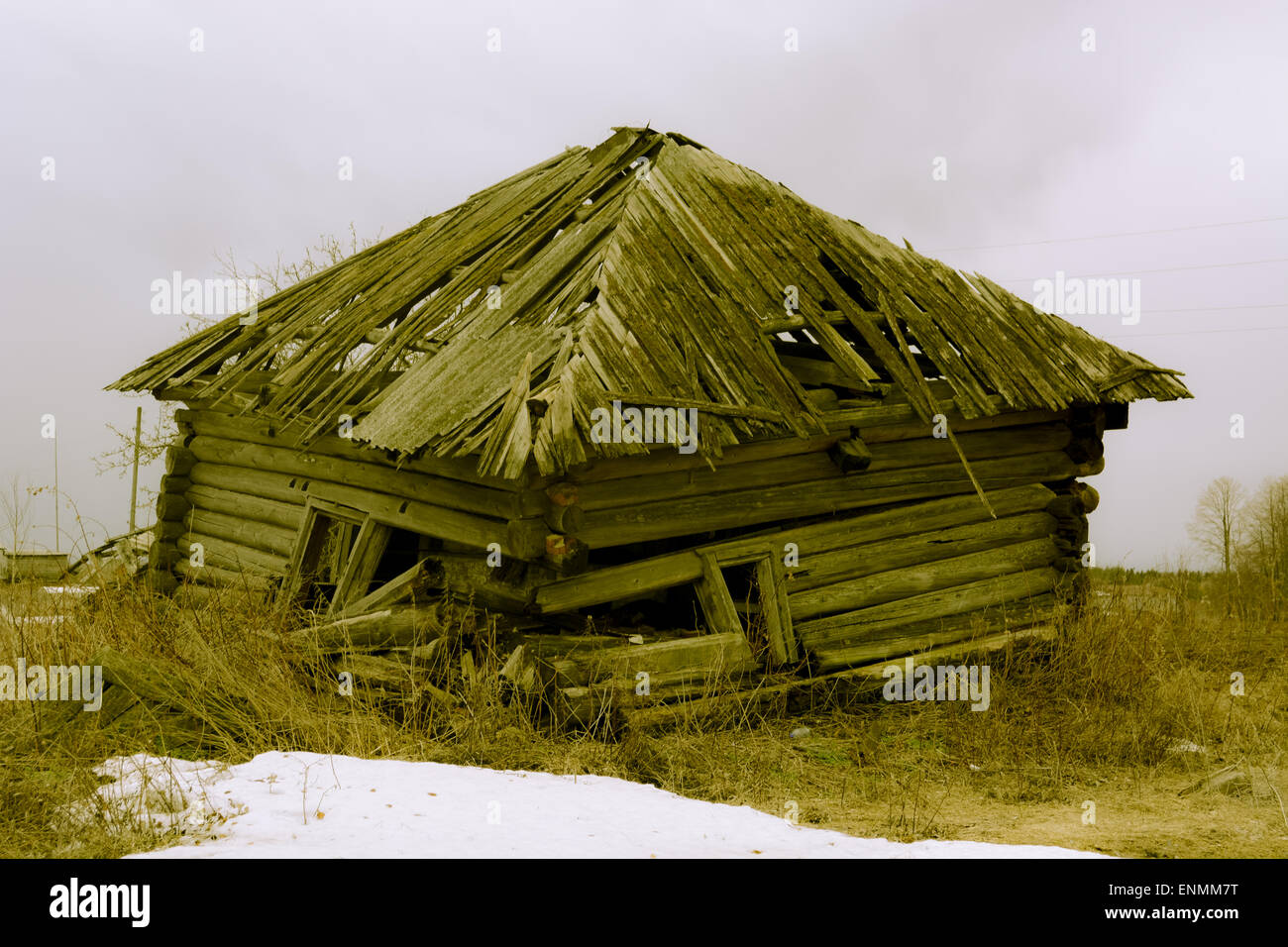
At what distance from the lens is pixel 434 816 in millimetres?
4914

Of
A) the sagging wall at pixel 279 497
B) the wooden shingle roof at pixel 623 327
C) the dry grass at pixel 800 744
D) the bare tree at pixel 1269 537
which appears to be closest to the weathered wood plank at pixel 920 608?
the dry grass at pixel 800 744

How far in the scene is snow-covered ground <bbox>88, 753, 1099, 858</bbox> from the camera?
450cm

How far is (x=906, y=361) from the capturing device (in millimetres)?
8938

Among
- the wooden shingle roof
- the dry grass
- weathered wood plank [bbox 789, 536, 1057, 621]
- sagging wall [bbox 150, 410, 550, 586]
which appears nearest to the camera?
the dry grass

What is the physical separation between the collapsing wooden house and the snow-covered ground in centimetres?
178

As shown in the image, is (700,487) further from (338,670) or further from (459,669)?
(338,670)

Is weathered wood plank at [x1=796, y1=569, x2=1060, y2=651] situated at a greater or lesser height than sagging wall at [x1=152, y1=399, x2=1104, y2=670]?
lesser

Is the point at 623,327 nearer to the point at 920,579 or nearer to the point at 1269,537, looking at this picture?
the point at 920,579

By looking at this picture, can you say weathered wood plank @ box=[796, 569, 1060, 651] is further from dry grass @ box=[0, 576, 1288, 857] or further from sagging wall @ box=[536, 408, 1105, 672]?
dry grass @ box=[0, 576, 1288, 857]

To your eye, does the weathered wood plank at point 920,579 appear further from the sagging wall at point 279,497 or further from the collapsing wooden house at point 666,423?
the sagging wall at point 279,497

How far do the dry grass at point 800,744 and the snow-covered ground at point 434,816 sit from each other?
307 millimetres

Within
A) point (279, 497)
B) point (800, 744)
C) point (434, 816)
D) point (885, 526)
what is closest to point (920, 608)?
point (885, 526)

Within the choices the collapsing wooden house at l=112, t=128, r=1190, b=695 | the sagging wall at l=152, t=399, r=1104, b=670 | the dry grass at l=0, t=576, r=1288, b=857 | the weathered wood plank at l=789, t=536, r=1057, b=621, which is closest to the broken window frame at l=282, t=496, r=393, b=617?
the collapsing wooden house at l=112, t=128, r=1190, b=695

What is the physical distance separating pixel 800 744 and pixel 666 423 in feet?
8.21
